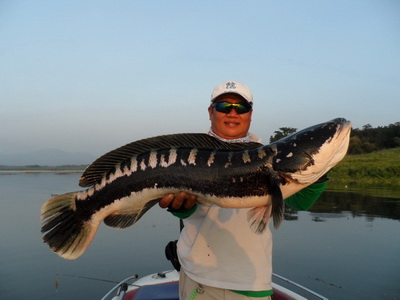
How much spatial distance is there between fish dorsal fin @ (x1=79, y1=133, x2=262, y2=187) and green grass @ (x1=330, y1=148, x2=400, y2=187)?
129ft

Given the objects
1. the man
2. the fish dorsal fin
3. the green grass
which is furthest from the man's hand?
the green grass

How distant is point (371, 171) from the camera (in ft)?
137

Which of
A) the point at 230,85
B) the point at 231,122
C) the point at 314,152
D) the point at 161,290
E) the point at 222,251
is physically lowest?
the point at 161,290

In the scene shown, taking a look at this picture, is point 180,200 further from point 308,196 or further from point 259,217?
point 308,196

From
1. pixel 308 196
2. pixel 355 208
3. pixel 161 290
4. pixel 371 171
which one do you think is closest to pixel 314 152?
pixel 308 196

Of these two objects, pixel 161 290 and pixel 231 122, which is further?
pixel 161 290

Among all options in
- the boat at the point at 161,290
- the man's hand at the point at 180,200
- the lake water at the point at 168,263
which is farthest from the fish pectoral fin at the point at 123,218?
the lake water at the point at 168,263

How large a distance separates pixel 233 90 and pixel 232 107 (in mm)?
198

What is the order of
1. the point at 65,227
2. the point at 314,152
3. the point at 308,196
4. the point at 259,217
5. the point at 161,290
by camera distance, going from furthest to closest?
the point at 161,290 → the point at 308,196 → the point at 65,227 → the point at 259,217 → the point at 314,152

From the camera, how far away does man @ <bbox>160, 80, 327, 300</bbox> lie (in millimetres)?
3324

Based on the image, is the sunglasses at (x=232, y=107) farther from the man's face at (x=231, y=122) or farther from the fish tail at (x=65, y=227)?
the fish tail at (x=65, y=227)

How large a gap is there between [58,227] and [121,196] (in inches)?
27.5

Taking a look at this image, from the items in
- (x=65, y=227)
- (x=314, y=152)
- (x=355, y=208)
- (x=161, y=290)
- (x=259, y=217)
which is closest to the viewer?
(x=314, y=152)

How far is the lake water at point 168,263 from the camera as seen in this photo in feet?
32.2
